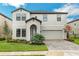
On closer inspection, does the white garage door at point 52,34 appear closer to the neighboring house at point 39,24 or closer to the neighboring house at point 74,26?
the neighboring house at point 39,24

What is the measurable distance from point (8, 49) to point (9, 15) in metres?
1.11

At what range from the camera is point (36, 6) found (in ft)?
28.0

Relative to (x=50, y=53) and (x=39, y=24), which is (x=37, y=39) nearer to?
(x=39, y=24)

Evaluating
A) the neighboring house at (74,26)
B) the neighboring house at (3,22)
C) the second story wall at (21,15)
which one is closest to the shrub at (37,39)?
the second story wall at (21,15)

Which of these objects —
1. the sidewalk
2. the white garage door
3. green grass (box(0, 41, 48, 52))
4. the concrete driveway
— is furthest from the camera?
the white garage door

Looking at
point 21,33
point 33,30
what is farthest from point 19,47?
point 33,30

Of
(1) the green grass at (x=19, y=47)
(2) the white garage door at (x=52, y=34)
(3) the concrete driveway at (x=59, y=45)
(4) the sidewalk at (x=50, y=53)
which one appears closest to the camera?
(4) the sidewalk at (x=50, y=53)

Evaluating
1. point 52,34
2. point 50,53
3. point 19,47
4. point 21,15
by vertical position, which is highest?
point 21,15

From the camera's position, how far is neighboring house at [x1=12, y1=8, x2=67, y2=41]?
8.62 metres

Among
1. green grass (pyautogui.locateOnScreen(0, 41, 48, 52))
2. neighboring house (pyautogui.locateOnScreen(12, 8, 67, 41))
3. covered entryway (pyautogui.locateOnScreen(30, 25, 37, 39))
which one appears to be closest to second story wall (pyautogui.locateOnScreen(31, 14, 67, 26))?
neighboring house (pyautogui.locateOnScreen(12, 8, 67, 41))

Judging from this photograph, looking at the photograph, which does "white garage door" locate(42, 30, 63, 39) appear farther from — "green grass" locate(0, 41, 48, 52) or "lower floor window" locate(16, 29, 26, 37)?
"lower floor window" locate(16, 29, 26, 37)

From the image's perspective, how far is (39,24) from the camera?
8680 millimetres

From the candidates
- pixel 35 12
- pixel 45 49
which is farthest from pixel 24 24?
pixel 45 49

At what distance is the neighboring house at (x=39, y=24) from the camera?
862 cm
